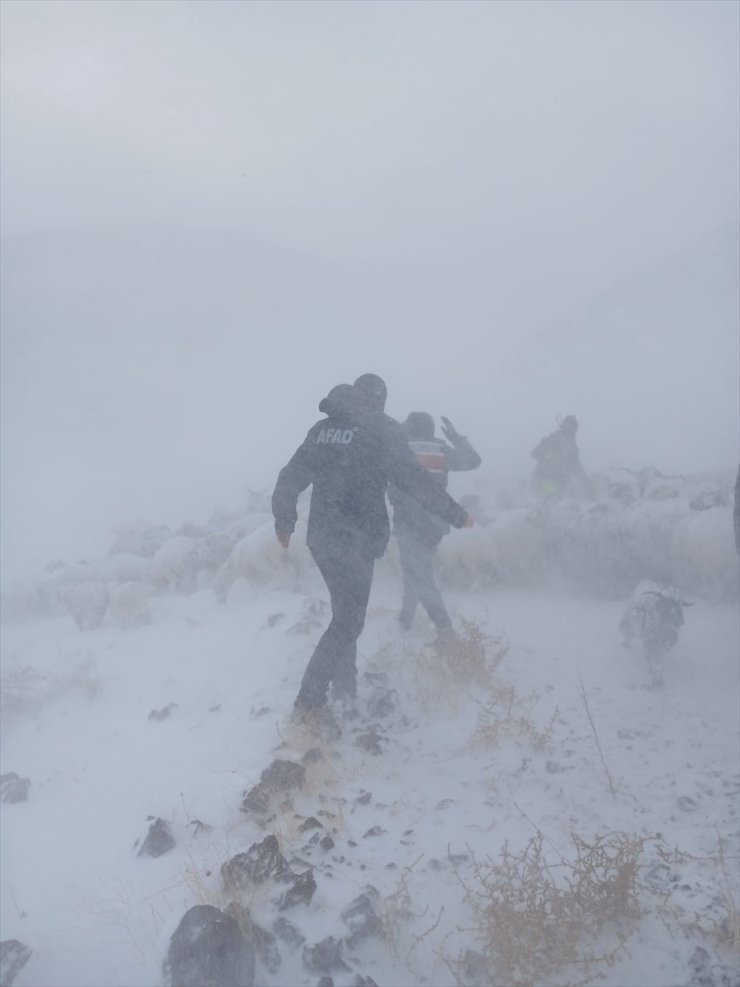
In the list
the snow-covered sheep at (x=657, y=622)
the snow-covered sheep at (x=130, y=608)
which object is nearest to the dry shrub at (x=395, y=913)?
the snow-covered sheep at (x=657, y=622)

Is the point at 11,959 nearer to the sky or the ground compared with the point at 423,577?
nearer to the ground

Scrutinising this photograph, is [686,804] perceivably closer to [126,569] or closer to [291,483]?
[291,483]

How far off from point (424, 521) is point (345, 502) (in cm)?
148

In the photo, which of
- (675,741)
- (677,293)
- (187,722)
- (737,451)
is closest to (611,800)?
(675,741)

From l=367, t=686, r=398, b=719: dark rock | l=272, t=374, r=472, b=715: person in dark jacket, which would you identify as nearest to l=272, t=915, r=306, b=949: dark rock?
l=272, t=374, r=472, b=715: person in dark jacket

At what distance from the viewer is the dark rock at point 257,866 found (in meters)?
3.01

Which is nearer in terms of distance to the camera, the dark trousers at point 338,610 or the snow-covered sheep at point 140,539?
the dark trousers at point 338,610

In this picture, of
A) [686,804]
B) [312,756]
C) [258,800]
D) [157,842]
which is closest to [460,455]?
[312,756]

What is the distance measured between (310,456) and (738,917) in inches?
117

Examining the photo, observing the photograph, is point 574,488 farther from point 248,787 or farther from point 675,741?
point 248,787

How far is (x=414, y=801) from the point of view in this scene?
3838 millimetres

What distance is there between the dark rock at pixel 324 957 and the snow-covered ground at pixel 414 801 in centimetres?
2

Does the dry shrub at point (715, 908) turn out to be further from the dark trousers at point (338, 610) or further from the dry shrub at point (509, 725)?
the dark trousers at point (338, 610)

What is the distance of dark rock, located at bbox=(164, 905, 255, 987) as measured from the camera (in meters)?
2.50
